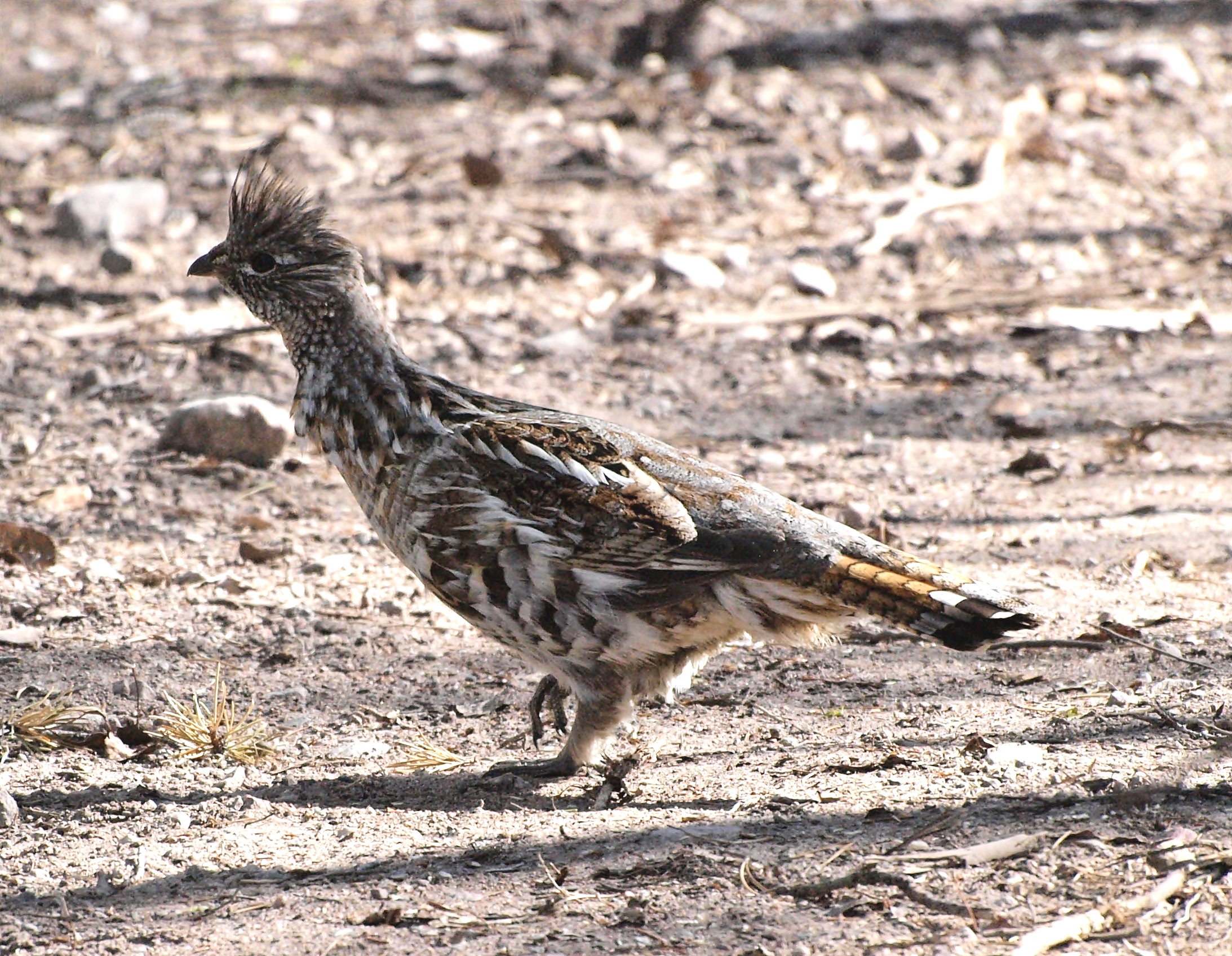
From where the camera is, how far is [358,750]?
A: 5078 millimetres

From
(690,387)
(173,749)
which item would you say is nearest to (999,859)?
(173,749)

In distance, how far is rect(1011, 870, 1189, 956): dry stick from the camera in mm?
3408

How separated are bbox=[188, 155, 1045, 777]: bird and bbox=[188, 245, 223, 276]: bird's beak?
0.81 metres

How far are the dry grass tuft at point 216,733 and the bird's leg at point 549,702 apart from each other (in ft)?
3.08

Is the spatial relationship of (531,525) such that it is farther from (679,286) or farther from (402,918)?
(679,286)

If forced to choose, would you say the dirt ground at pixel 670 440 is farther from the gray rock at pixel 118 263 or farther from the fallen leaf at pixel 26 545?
the fallen leaf at pixel 26 545

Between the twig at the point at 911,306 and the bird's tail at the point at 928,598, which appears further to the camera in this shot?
the twig at the point at 911,306

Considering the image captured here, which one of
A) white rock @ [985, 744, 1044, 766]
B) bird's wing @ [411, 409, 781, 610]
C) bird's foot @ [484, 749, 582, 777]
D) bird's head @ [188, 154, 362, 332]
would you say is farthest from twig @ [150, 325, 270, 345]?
white rock @ [985, 744, 1044, 766]

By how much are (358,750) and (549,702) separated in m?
0.72

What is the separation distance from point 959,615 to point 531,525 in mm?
1401

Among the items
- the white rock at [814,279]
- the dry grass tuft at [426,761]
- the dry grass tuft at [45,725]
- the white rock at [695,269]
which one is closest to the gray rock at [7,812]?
the dry grass tuft at [45,725]

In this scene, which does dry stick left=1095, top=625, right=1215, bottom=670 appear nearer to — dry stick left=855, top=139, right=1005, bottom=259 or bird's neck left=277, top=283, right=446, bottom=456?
bird's neck left=277, top=283, right=446, bottom=456

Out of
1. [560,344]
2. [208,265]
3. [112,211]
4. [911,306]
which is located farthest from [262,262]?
[911,306]

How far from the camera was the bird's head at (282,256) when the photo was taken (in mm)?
5387
